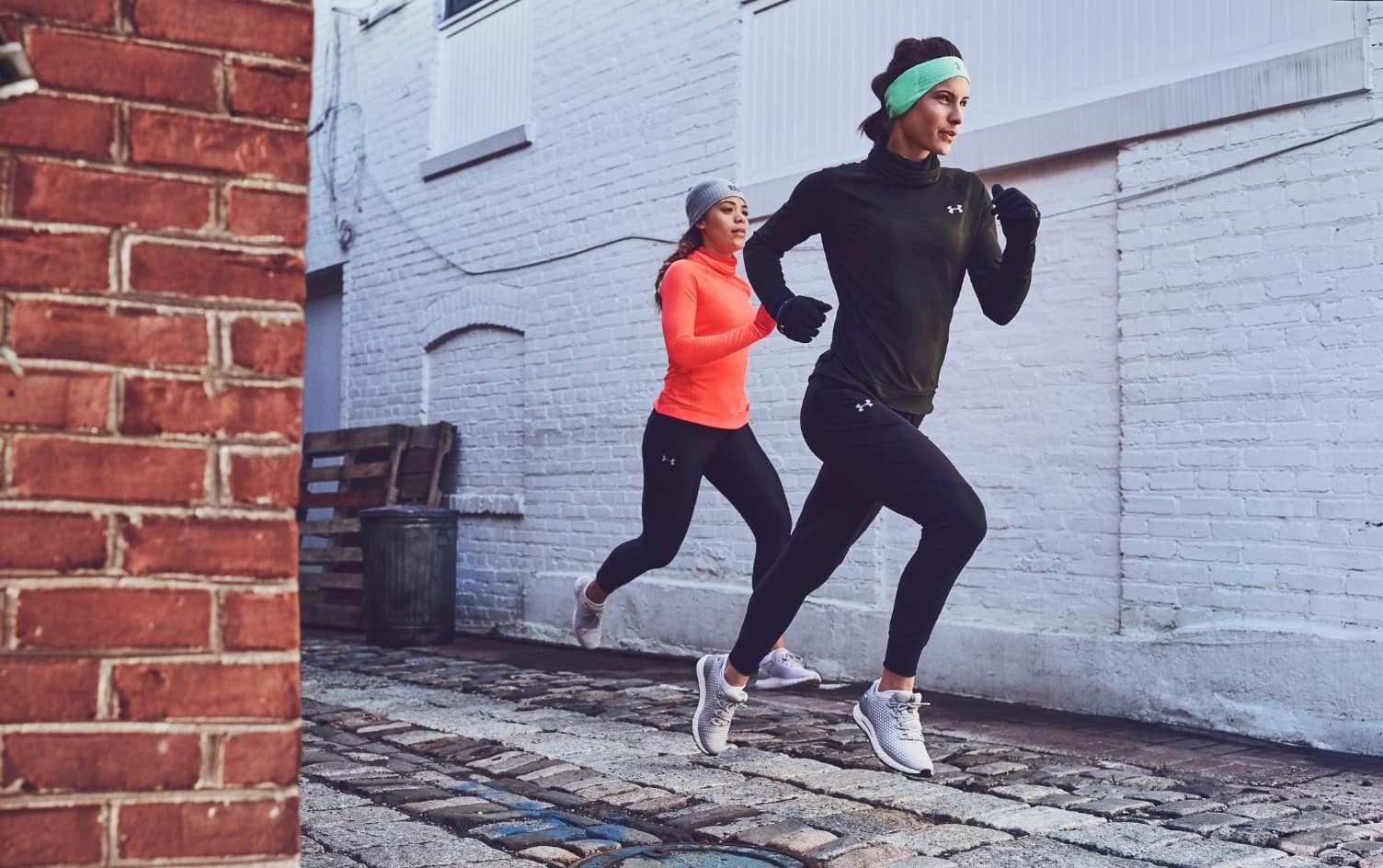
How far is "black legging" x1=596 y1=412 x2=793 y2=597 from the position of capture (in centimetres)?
521

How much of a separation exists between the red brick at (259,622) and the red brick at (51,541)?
142 mm

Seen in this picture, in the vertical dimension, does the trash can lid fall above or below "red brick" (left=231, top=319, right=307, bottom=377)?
below

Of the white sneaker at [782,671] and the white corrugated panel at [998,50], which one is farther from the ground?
the white corrugated panel at [998,50]

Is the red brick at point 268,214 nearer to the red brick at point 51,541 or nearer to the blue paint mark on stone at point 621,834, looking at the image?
the red brick at point 51,541

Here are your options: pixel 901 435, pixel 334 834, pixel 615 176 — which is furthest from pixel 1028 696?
pixel 615 176

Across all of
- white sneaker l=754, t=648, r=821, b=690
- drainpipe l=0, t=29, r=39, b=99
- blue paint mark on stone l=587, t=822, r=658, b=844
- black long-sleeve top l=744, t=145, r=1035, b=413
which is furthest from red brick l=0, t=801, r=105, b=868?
white sneaker l=754, t=648, r=821, b=690

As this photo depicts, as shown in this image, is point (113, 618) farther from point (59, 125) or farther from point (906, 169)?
point (906, 169)

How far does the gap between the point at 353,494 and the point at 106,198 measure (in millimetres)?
8884

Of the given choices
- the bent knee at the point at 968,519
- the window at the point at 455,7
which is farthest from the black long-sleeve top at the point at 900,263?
the window at the point at 455,7

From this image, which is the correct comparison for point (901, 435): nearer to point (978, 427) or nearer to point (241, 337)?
point (241, 337)

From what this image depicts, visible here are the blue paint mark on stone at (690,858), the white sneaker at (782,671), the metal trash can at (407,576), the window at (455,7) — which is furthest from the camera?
the window at (455,7)

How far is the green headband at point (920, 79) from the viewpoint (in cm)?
379

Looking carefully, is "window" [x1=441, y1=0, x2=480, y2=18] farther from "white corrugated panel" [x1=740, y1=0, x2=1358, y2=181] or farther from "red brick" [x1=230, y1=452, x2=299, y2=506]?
"red brick" [x1=230, y1=452, x2=299, y2=506]

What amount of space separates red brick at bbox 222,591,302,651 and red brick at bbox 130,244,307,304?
330mm
